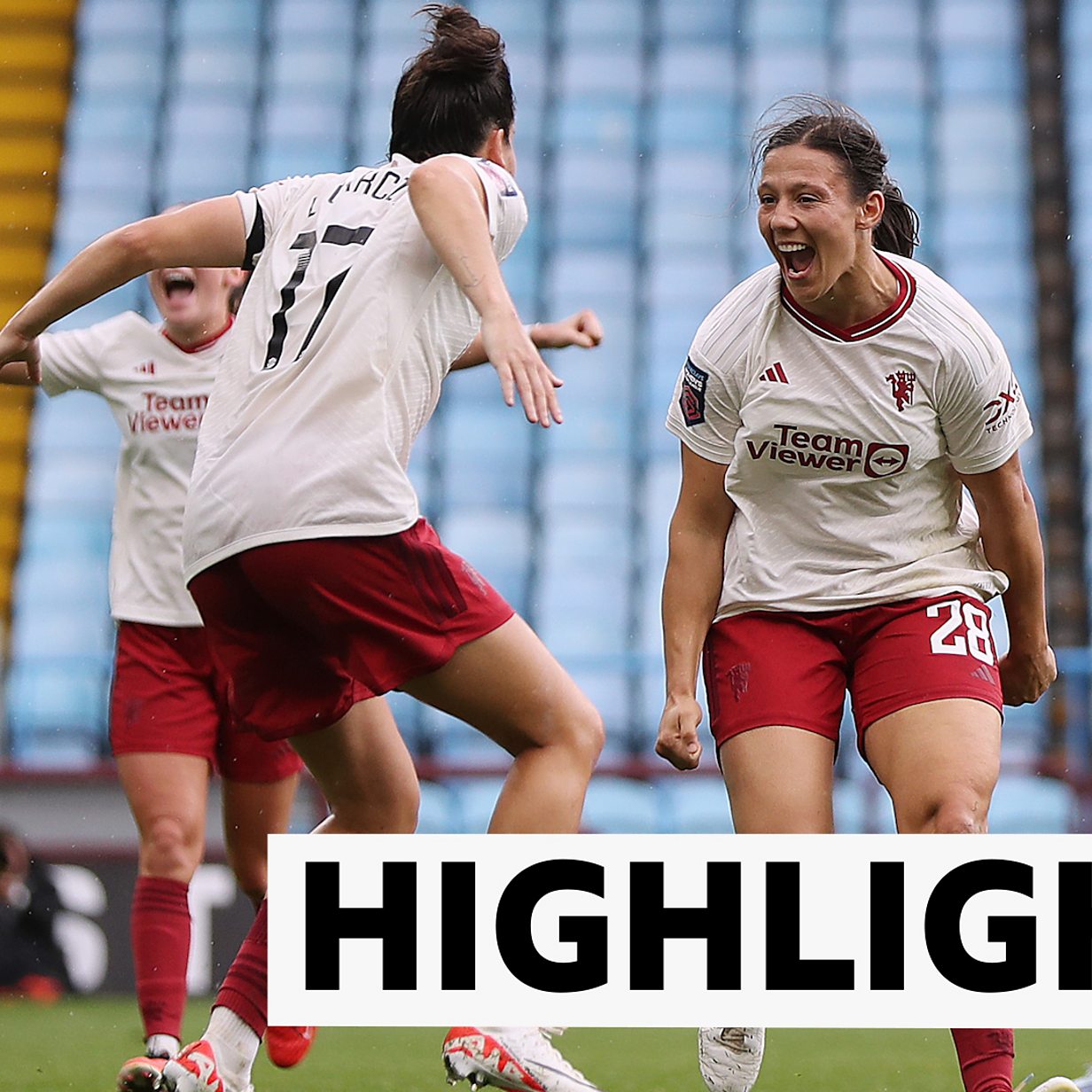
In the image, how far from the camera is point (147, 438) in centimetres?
441

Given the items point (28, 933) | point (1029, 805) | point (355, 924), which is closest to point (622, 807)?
point (1029, 805)

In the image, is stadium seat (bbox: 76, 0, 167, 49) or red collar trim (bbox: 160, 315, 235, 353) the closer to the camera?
red collar trim (bbox: 160, 315, 235, 353)

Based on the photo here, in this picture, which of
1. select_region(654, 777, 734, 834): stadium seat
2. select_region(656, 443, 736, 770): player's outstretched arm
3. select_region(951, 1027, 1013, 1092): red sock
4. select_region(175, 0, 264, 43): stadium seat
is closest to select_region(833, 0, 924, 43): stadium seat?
select_region(175, 0, 264, 43): stadium seat

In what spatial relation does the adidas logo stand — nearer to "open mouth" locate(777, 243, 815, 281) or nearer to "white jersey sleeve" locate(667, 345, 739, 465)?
"white jersey sleeve" locate(667, 345, 739, 465)

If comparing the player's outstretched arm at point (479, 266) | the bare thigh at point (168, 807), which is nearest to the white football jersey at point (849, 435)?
the player's outstretched arm at point (479, 266)

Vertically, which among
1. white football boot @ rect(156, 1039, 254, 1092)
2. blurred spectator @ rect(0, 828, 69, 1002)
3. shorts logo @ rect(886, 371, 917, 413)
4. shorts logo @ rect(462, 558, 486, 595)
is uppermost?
shorts logo @ rect(886, 371, 917, 413)

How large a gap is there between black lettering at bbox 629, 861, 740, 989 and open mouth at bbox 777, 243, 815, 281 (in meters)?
1.11

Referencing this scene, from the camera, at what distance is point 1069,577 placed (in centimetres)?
1116

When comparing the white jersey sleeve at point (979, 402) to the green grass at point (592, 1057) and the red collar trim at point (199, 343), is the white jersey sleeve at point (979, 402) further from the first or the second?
the red collar trim at point (199, 343)

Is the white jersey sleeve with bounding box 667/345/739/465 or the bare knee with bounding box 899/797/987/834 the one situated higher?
the white jersey sleeve with bounding box 667/345/739/465

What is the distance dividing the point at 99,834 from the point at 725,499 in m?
5.49

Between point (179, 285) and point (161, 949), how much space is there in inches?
63.8

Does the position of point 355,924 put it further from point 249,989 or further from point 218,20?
point 218,20

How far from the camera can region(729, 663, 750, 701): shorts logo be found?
3434mm
